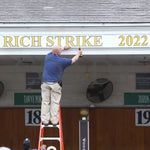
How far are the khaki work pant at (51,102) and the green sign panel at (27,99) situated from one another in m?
4.26

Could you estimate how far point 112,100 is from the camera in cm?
1270

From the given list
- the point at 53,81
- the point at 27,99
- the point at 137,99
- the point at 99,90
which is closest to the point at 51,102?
the point at 53,81

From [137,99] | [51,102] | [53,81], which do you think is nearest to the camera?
[53,81]

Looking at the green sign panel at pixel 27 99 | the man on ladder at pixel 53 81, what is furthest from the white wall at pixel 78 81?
the man on ladder at pixel 53 81

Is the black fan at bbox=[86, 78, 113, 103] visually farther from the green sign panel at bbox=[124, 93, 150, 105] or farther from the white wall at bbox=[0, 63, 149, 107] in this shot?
the green sign panel at bbox=[124, 93, 150, 105]

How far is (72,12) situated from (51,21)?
0.89 meters

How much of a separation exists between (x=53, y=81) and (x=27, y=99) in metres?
4.50

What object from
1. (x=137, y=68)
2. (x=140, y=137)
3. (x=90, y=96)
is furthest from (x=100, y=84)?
(x=140, y=137)

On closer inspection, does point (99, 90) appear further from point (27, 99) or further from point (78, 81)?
point (27, 99)

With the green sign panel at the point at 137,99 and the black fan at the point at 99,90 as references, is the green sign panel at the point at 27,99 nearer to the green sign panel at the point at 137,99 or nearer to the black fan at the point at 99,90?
the black fan at the point at 99,90

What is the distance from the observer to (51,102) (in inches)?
337

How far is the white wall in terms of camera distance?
41.6ft

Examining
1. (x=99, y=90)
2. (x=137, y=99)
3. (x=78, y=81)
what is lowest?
(x=137, y=99)

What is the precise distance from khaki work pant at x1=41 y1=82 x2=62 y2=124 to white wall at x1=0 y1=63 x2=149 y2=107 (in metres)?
4.16
